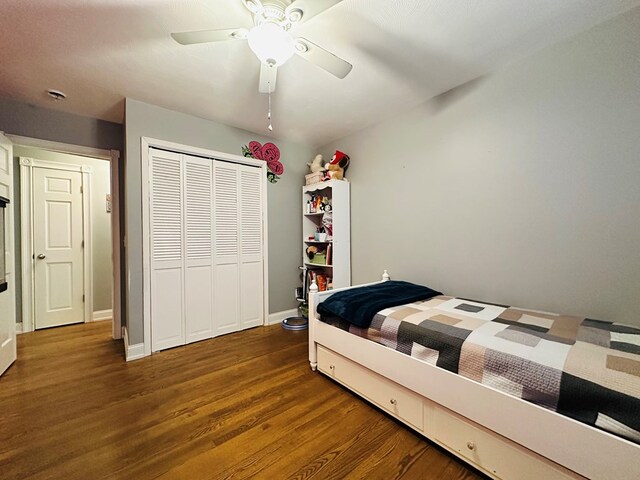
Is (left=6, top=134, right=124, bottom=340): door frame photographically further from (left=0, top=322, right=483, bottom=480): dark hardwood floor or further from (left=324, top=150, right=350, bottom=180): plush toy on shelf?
(left=324, top=150, right=350, bottom=180): plush toy on shelf

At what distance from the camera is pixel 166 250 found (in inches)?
103

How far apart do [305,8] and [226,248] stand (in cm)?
237

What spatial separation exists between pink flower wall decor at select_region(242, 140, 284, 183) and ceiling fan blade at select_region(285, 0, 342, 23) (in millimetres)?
1948

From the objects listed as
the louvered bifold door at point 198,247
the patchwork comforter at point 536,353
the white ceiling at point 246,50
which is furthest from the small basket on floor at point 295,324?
the white ceiling at point 246,50

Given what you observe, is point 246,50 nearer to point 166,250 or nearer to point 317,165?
point 317,165

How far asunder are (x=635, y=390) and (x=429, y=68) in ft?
7.12

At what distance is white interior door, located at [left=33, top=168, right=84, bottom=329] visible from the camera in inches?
129

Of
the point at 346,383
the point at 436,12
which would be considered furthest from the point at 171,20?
the point at 346,383

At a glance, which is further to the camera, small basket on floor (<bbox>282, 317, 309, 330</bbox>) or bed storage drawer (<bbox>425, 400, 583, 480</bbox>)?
small basket on floor (<bbox>282, 317, 309, 330</bbox>)

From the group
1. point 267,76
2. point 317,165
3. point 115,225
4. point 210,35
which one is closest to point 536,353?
point 267,76

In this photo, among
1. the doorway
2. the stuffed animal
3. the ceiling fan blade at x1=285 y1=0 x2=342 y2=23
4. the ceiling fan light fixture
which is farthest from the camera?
the stuffed animal

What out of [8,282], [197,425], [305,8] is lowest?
[197,425]

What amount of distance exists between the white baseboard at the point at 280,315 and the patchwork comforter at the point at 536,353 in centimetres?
179

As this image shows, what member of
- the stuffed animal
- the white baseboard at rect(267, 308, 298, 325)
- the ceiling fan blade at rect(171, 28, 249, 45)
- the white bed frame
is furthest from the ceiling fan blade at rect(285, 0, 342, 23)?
the white baseboard at rect(267, 308, 298, 325)
